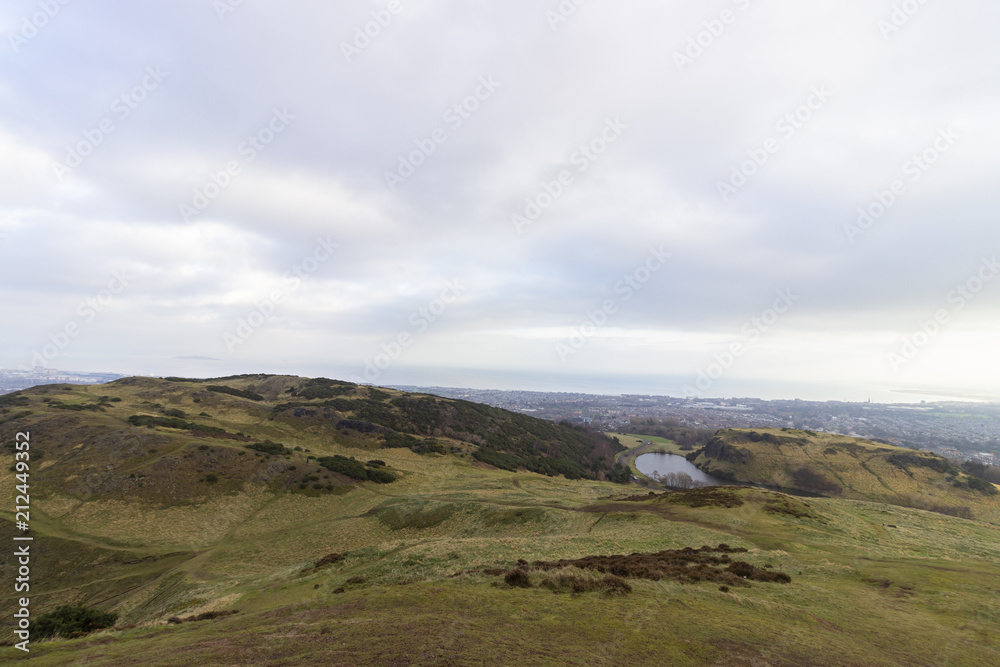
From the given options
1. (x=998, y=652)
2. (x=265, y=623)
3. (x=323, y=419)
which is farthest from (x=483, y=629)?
(x=323, y=419)

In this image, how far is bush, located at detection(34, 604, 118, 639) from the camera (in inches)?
730

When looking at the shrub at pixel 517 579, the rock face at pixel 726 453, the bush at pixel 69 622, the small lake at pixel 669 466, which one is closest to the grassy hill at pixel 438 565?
the shrub at pixel 517 579

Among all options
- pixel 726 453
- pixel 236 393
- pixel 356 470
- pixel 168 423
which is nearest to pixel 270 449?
pixel 356 470

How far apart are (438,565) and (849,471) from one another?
437 feet

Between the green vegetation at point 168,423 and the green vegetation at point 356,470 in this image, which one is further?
the green vegetation at point 168,423

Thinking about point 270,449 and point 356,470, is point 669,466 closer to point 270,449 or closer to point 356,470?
point 356,470

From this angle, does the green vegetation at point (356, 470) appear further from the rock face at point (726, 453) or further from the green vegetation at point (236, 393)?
the rock face at point (726, 453)

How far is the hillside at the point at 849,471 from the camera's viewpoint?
8588 cm

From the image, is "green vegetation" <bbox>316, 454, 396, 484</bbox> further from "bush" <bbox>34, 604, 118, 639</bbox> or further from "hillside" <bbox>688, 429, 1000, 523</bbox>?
"hillside" <bbox>688, 429, 1000, 523</bbox>

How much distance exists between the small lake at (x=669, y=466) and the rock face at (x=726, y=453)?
8562mm

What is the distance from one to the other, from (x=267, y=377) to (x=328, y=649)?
148 metres

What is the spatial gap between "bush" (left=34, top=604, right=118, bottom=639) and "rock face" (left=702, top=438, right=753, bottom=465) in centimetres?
14689

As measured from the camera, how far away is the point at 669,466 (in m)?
137

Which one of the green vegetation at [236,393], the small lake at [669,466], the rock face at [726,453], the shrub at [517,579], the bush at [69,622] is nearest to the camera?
the shrub at [517,579]
